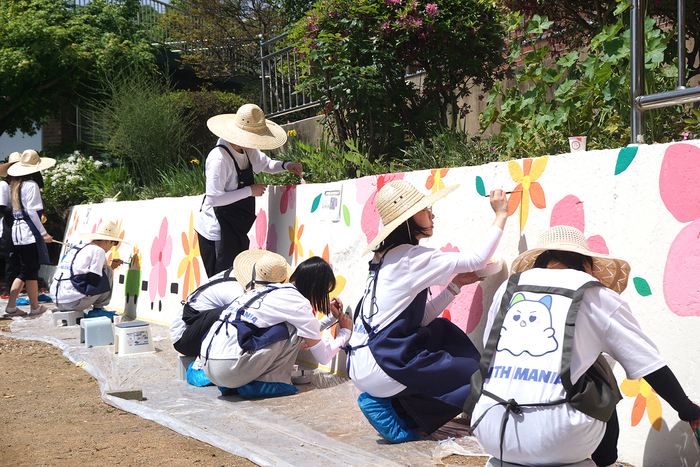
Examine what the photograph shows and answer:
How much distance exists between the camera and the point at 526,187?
326 centimetres

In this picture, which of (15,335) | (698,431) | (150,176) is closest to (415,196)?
(698,431)

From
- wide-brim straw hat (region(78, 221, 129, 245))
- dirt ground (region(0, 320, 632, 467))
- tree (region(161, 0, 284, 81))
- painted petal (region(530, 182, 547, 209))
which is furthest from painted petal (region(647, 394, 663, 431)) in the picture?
tree (region(161, 0, 284, 81))

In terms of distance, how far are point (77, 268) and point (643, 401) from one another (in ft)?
19.6

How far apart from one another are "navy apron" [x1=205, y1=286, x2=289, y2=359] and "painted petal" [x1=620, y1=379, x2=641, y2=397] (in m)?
2.07

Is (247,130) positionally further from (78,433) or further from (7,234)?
(7,234)

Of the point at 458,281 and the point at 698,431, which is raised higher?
the point at 458,281

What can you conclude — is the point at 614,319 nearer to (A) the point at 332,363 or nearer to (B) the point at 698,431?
(B) the point at 698,431

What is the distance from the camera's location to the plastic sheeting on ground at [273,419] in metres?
2.94

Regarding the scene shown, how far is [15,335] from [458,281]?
515 centimetres

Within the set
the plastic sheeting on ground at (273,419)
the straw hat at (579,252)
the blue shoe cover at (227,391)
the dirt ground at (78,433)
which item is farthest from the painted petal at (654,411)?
the blue shoe cover at (227,391)

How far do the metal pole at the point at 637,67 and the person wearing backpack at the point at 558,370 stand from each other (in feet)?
3.93

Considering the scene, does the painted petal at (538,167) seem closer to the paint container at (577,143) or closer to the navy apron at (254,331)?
the paint container at (577,143)

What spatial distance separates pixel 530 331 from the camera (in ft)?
7.00

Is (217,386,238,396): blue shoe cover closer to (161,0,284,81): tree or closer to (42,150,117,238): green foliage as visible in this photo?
(42,150,117,238): green foliage
